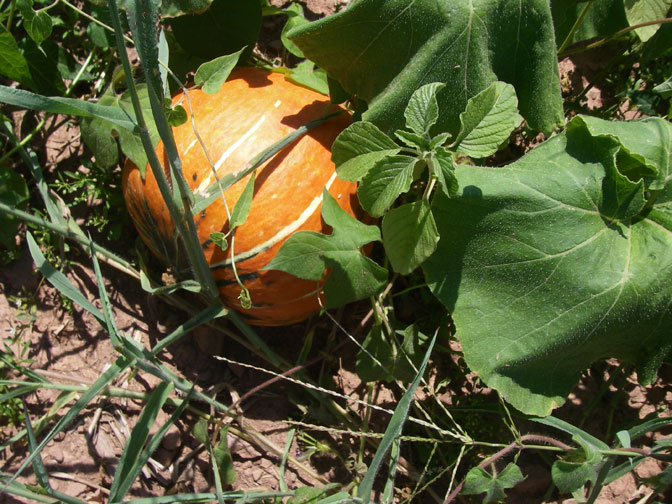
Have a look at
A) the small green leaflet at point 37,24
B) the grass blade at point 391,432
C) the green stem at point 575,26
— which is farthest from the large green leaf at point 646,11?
the small green leaflet at point 37,24

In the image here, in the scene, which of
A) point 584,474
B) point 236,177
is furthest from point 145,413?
point 584,474

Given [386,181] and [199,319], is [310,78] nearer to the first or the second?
[386,181]

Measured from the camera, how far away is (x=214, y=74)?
1576mm

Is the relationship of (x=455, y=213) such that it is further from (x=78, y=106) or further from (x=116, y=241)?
(x=116, y=241)

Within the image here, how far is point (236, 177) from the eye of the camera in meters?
1.76

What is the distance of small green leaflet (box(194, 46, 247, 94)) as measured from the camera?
1.56m

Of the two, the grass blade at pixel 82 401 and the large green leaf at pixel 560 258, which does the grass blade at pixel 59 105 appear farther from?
the large green leaf at pixel 560 258

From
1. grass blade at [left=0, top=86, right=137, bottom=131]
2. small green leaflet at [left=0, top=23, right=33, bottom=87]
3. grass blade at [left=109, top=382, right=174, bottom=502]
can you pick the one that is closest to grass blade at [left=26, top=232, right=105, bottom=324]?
grass blade at [left=109, top=382, right=174, bottom=502]

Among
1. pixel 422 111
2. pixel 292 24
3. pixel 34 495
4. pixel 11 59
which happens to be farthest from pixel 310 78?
pixel 34 495

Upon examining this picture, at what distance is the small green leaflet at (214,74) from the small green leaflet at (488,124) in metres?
0.62

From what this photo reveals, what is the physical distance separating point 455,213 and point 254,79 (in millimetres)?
789

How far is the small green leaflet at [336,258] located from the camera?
1.65 meters

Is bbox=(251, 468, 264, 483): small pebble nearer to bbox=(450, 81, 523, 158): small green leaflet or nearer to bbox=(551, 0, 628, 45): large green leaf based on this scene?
bbox=(450, 81, 523, 158): small green leaflet

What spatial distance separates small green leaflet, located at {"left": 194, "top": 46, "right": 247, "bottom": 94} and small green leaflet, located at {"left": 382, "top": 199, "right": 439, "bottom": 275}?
0.56 m
